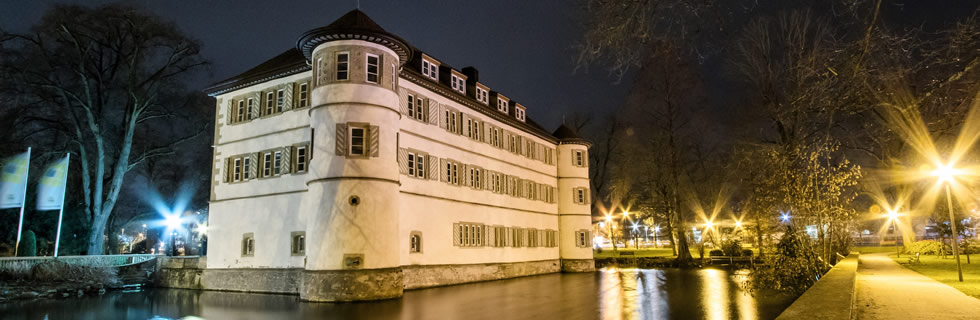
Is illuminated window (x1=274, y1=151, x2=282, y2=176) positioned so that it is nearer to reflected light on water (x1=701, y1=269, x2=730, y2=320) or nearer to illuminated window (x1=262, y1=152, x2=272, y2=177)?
illuminated window (x1=262, y1=152, x2=272, y2=177)

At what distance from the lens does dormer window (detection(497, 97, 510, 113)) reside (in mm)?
34062

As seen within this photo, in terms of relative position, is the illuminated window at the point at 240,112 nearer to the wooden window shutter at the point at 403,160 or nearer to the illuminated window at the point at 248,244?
the illuminated window at the point at 248,244

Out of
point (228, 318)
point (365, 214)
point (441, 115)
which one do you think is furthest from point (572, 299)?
point (441, 115)

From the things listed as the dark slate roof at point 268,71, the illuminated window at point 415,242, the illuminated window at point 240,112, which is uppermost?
the dark slate roof at point 268,71

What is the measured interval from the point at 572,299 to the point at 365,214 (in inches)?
289

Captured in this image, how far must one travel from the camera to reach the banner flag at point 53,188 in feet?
82.9

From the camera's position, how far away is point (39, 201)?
25.5 m

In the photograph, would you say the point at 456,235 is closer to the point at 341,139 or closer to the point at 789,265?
the point at 341,139

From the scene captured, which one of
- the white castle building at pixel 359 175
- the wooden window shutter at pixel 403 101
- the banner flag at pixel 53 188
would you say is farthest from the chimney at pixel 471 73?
the banner flag at pixel 53 188

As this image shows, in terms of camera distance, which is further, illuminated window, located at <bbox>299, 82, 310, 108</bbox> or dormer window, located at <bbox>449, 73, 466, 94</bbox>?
dormer window, located at <bbox>449, 73, 466, 94</bbox>

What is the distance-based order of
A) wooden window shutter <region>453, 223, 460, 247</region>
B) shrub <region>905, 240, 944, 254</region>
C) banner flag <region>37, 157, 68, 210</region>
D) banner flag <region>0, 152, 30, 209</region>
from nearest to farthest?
banner flag <region>0, 152, 30, 209</region>
banner flag <region>37, 157, 68, 210</region>
wooden window shutter <region>453, 223, 460, 247</region>
shrub <region>905, 240, 944, 254</region>

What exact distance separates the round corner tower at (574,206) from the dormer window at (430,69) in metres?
13.8

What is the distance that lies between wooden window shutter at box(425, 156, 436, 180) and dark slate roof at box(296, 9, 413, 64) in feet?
16.8

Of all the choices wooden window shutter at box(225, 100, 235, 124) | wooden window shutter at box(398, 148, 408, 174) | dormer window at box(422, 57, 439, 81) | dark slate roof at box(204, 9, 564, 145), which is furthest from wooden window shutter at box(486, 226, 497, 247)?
wooden window shutter at box(225, 100, 235, 124)
